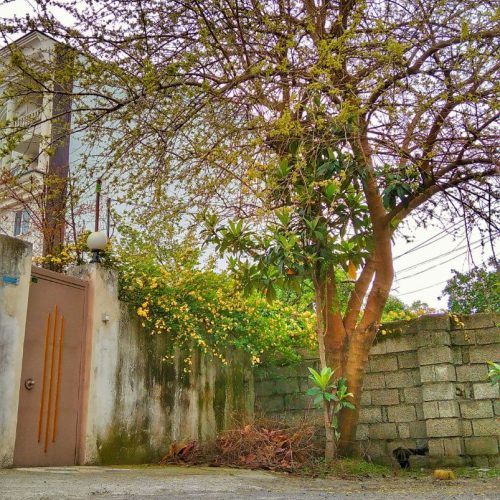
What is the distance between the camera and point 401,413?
690 cm

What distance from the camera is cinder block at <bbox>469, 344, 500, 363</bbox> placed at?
21.6 ft

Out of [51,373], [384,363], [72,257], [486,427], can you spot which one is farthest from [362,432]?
[72,257]

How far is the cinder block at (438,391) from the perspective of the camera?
6.53 meters

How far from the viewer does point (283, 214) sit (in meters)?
5.62

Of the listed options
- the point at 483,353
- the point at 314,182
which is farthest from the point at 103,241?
the point at 483,353

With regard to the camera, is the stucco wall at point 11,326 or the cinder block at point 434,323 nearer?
the stucco wall at point 11,326

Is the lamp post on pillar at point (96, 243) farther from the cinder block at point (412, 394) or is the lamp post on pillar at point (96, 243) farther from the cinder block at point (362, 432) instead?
the cinder block at point (412, 394)

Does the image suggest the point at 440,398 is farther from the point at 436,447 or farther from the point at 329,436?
the point at 329,436

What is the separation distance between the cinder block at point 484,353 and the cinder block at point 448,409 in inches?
22.3

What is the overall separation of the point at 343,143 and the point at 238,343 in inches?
112

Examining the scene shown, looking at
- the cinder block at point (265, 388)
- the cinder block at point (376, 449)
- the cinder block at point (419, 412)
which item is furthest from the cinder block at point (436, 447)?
the cinder block at point (265, 388)

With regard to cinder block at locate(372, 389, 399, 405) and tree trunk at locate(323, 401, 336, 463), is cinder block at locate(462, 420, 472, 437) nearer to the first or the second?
cinder block at locate(372, 389, 399, 405)

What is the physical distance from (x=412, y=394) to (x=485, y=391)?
2.73 ft

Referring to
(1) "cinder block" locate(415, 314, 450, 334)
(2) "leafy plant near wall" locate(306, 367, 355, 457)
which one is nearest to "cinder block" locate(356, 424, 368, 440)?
(2) "leafy plant near wall" locate(306, 367, 355, 457)
